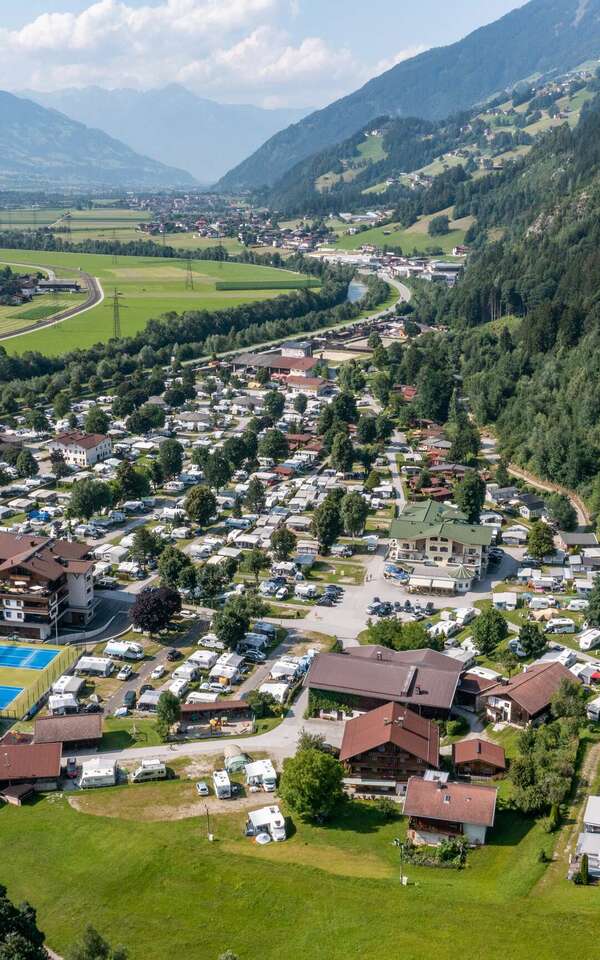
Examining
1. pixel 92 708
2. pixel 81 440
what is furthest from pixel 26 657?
pixel 81 440

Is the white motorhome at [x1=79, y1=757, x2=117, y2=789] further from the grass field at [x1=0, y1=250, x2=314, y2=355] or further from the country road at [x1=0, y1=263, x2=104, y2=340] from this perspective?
the country road at [x1=0, y1=263, x2=104, y2=340]

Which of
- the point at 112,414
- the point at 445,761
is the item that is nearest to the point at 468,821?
the point at 445,761

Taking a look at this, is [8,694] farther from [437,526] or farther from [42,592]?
[437,526]

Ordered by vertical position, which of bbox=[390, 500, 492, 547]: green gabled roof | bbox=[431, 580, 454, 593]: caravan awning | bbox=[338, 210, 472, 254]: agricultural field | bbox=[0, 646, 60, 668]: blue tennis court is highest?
bbox=[338, 210, 472, 254]: agricultural field

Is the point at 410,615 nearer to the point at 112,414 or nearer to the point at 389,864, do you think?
the point at 389,864

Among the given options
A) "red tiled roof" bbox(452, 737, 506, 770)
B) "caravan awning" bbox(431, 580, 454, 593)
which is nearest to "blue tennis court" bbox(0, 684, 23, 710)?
"red tiled roof" bbox(452, 737, 506, 770)

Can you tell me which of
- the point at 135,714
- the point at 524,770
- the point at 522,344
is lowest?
the point at 135,714
